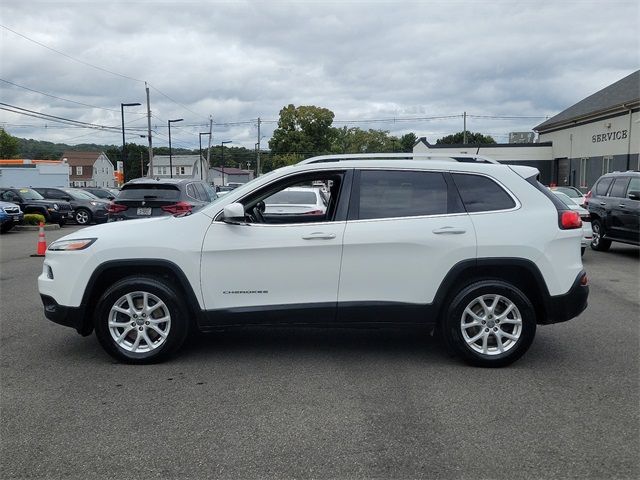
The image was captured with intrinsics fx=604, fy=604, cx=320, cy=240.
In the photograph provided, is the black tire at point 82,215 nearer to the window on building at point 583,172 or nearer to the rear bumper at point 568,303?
the rear bumper at point 568,303

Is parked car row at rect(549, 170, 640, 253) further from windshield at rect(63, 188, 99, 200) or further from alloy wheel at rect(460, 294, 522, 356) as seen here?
windshield at rect(63, 188, 99, 200)

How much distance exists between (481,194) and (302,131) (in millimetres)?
81157

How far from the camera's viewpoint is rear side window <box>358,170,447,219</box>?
5445mm

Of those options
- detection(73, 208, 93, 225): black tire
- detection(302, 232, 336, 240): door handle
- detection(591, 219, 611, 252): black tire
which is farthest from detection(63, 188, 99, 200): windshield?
detection(302, 232, 336, 240): door handle

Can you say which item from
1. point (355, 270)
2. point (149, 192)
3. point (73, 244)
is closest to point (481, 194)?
point (355, 270)

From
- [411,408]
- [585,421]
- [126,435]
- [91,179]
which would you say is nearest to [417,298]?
[411,408]

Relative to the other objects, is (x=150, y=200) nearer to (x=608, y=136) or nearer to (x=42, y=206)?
(x=42, y=206)

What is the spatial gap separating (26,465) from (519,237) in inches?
163

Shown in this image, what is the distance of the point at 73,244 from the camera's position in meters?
5.50

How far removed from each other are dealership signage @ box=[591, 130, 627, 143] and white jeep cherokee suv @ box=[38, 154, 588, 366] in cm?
3005

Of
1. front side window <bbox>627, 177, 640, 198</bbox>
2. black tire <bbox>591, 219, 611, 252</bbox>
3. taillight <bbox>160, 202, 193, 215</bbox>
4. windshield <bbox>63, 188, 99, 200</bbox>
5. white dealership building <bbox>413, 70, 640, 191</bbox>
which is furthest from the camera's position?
white dealership building <bbox>413, 70, 640, 191</bbox>

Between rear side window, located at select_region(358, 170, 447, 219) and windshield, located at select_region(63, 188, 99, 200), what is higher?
rear side window, located at select_region(358, 170, 447, 219)

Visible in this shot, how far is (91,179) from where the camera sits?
115m

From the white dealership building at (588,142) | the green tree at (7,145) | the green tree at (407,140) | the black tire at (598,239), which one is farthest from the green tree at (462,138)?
the black tire at (598,239)
